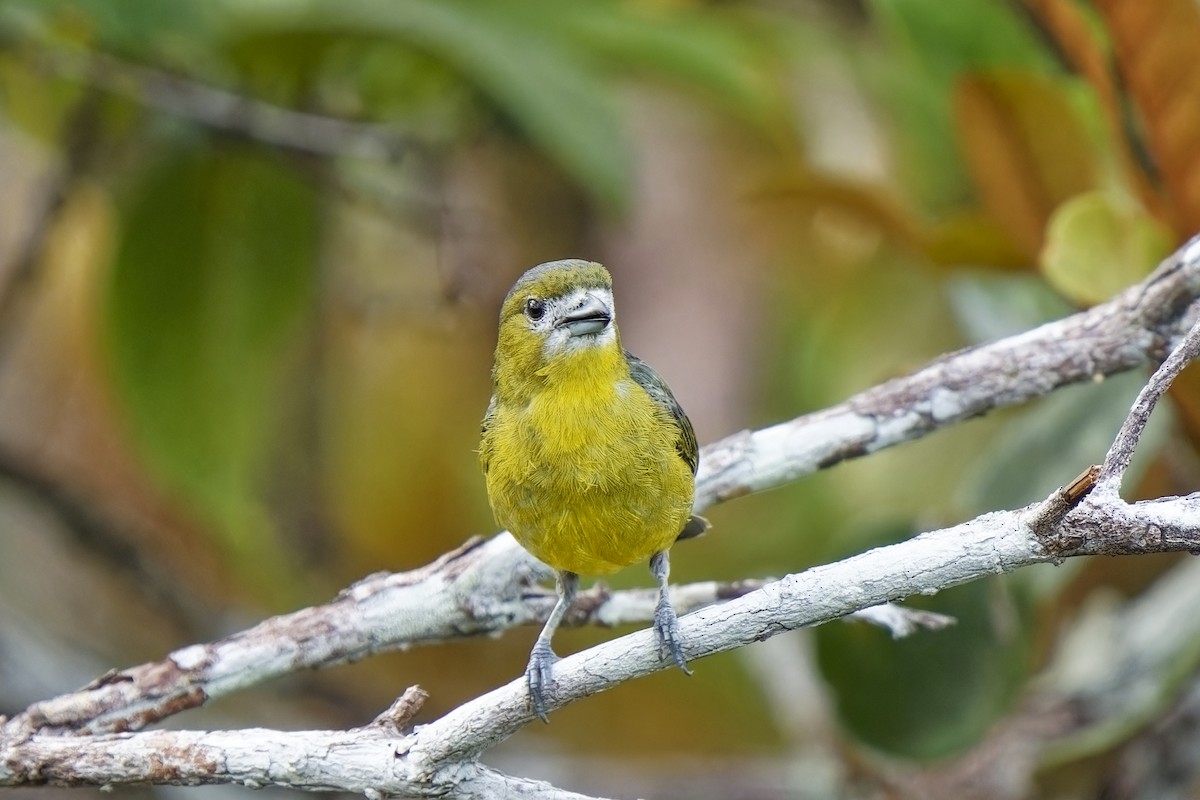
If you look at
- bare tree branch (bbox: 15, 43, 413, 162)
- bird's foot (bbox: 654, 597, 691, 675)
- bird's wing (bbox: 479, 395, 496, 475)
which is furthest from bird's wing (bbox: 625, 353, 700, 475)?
bare tree branch (bbox: 15, 43, 413, 162)

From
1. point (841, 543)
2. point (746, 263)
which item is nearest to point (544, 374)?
point (841, 543)

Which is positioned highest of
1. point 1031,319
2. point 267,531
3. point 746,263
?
point 746,263

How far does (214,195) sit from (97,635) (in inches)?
64.8

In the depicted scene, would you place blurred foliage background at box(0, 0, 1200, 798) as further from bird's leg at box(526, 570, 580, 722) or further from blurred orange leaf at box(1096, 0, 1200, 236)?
bird's leg at box(526, 570, 580, 722)

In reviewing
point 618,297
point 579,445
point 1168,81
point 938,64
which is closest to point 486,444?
point 579,445

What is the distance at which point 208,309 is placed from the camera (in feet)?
11.5

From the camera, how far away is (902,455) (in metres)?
3.98

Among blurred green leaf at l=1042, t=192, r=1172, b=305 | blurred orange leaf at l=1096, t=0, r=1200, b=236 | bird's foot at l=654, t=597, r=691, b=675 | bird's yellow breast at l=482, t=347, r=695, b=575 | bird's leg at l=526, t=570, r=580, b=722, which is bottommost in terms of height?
bird's foot at l=654, t=597, r=691, b=675

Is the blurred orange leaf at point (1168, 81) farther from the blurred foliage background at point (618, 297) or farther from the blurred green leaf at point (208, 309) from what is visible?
the blurred green leaf at point (208, 309)

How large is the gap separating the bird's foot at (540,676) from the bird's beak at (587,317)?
0.51 metres

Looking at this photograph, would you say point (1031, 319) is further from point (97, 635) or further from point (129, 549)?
point (97, 635)

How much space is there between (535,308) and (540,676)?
729 millimetres

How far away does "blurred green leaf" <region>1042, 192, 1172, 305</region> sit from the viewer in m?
2.40

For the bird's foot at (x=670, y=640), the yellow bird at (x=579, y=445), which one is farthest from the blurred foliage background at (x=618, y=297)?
the bird's foot at (x=670, y=640)
